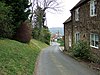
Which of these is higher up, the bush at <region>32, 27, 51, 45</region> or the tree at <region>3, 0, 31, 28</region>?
the tree at <region>3, 0, 31, 28</region>

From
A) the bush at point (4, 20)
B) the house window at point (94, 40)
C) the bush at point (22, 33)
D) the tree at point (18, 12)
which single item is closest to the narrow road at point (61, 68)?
the house window at point (94, 40)

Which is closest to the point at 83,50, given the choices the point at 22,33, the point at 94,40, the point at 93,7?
the point at 94,40

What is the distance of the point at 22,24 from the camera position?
3362cm

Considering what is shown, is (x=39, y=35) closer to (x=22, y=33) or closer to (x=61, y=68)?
(x=22, y=33)

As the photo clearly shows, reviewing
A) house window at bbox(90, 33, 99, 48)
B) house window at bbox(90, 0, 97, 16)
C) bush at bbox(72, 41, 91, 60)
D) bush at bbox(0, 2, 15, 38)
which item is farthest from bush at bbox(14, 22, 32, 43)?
house window at bbox(90, 0, 97, 16)

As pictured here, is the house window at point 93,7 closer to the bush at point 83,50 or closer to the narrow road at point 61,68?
the bush at point 83,50

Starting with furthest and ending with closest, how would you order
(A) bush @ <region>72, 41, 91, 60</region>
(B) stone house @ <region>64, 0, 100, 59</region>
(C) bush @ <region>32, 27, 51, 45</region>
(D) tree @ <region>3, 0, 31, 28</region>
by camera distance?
(C) bush @ <region>32, 27, 51, 45</region>
(D) tree @ <region>3, 0, 31, 28</region>
(A) bush @ <region>72, 41, 91, 60</region>
(B) stone house @ <region>64, 0, 100, 59</region>

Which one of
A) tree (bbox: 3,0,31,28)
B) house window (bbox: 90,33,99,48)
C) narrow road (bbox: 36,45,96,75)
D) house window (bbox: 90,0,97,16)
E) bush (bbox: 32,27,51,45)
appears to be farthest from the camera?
bush (bbox: 32,27,51,45)

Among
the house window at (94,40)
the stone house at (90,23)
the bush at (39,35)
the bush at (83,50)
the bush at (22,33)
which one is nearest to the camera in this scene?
the stone house at (90,23)

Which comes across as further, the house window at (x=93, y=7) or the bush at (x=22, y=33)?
the bush at (x=22, y=33)

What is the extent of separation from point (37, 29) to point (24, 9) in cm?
3697

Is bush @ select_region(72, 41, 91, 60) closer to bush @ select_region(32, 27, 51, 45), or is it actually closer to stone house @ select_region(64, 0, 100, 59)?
stone house @ select_region(64, 0, 100, 59)

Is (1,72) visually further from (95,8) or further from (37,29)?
(37,29)

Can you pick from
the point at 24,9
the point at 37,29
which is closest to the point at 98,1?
the point at 24,9
